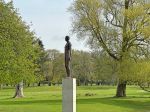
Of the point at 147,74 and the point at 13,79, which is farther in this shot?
the point at 147,74

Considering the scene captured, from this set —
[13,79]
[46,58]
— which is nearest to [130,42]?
[13,79]

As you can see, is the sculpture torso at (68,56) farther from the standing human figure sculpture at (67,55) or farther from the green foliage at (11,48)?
the green foliage at (11,48)

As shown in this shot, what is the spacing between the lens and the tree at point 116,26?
162ft

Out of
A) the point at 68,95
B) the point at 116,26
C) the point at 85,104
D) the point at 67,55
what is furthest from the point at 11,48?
the point at 116,26

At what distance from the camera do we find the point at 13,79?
118 feet

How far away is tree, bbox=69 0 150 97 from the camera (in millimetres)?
49344

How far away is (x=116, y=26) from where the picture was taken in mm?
52188

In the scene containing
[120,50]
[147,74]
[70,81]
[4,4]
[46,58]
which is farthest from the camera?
[46,58]

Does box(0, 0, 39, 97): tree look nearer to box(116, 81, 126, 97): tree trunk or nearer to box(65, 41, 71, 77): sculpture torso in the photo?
box(65, 41, 71, 77): sculpture torso

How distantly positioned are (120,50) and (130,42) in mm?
1485

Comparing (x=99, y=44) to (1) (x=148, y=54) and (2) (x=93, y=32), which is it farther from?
(1) (x=148, y=54)

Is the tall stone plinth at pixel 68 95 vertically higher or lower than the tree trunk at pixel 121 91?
lower

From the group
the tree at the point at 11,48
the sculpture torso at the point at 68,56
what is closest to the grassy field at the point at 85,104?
the tree at the point at 11,48

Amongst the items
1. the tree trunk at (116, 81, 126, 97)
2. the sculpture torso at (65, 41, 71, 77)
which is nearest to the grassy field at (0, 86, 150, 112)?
the tree trunk at (116, 81, 126, 97)
